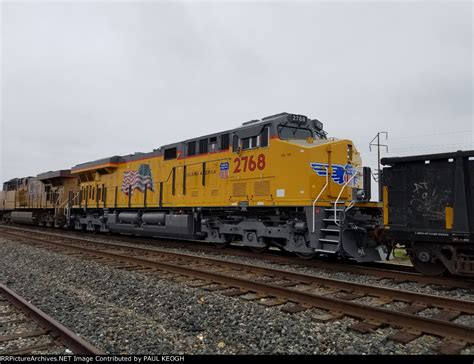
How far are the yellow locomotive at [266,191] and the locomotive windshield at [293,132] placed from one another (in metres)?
0.03

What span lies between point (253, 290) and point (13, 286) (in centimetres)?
475

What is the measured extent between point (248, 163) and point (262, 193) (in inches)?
42.6

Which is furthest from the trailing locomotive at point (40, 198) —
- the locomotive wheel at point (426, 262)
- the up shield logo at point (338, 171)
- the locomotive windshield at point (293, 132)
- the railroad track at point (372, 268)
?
the locomotive wheel at point (426, 262)

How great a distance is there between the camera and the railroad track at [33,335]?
3.94m

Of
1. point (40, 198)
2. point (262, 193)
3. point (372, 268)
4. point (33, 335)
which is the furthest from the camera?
point (40, 198)

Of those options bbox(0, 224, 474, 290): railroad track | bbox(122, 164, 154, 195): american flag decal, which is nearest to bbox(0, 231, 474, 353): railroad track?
bbox(0, 224, 474, 290): railroad track

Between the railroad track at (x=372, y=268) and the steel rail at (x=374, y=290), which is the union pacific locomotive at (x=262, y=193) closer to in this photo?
the railroad track at (x=372, y=268)

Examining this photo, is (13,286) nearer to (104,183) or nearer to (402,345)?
(402,345)

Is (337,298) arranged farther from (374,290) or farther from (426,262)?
(426,262)

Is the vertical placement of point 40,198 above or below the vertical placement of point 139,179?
below

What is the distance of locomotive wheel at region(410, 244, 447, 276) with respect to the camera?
708cm

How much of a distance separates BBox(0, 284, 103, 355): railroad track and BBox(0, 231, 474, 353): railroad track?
2758 millimetres

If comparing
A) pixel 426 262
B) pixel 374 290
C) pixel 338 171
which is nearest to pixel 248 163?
pixel 338 171

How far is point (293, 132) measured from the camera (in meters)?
10.3
